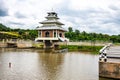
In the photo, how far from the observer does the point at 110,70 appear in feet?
64.1

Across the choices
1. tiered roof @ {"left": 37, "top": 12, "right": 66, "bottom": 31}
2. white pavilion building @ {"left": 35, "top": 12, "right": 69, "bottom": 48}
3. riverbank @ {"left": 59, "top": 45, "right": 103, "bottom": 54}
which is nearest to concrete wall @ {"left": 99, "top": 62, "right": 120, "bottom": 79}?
riverbank @ {"left": 59, "top": 45, "right": 103, "bottom": 54}

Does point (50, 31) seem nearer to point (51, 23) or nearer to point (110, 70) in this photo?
point (51, 23)

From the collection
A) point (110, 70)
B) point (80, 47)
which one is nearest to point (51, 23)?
point (80, 47)

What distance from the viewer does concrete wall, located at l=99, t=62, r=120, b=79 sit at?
62.9 feet

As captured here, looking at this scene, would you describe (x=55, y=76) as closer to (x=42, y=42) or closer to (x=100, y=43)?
(x=100, y=43)

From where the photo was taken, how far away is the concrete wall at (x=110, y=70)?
19.2 metres

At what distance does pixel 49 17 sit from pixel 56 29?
5.27 metres

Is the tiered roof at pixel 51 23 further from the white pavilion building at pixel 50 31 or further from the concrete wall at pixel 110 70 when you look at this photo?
the concrete wall at pixel 110 70

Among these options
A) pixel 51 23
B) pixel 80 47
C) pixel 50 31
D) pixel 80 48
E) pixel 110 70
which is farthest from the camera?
pixel 51 23

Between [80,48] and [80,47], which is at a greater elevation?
[80,47]

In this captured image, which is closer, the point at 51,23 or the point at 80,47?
the point at 80,47

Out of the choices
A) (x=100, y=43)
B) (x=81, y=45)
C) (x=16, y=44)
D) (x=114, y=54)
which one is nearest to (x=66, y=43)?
(x=81, y=45)

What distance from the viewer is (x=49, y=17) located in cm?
7525

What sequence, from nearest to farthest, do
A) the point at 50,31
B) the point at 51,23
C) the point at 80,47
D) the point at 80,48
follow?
the point at 80,48, the point at 80,47, the point at 50,31, the point at 51,23
